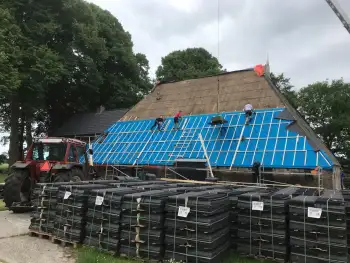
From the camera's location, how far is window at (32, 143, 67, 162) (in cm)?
1062

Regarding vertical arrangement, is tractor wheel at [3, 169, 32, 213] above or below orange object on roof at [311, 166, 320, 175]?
below

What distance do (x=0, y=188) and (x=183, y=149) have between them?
30.6 feet

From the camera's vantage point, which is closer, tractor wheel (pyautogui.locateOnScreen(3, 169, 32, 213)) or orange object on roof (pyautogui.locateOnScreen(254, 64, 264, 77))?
tractor wheel (pyautogui.locateOnScreen(3, 169, 32, 213))

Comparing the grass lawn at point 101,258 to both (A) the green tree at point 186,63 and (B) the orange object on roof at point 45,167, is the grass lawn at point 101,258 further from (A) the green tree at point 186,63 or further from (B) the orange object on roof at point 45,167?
(A) the green tree at point 186,63

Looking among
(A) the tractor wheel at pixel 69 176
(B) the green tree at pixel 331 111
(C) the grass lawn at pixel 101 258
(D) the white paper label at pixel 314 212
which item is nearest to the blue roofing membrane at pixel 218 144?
(A) the tractor wheel at pixel 69 176

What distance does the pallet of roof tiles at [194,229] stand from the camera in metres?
5.31

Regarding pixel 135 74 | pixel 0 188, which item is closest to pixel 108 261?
pixel 0 188

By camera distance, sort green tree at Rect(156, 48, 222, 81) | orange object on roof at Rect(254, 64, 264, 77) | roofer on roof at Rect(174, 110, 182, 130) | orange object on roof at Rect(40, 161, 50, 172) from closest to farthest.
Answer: orange object on roof at Rect(40, 161, 50, 172)
roofer on roof at Rect(174, 110, 182, 130)
orange object on roof at Rect(254, 64, 264, 77)
green tree at Rect(156, 48, 222, 81)

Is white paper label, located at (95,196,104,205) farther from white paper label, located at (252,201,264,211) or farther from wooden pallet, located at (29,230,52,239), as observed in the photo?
white paper label, located at (252,201,264,211)

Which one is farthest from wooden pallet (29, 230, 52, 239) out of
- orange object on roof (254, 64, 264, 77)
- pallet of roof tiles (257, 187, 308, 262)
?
orange object on roof (254, 64, 264, 77)

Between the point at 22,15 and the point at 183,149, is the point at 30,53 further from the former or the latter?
the point at 183,149

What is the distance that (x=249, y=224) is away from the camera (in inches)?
242

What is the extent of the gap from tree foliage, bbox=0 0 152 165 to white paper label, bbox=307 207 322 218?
20.4 meters

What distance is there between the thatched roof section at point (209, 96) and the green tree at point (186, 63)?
1838cm
